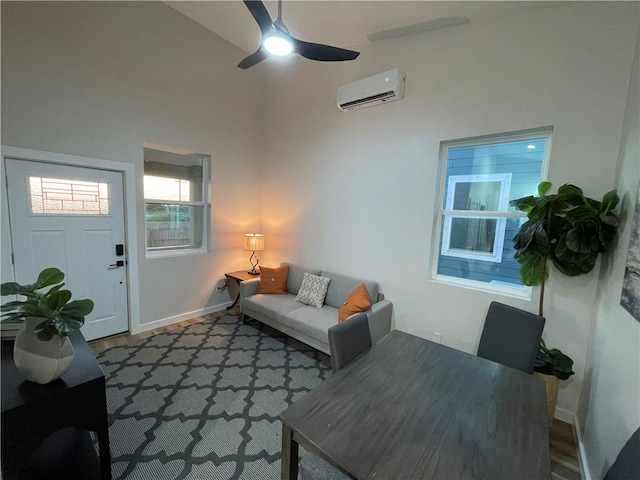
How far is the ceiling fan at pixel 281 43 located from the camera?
1613mm

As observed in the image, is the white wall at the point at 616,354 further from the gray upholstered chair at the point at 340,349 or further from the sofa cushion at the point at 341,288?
the sofa cushion at the point at 341,288

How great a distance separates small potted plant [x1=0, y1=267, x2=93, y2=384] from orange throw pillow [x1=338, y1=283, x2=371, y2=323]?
2.01m

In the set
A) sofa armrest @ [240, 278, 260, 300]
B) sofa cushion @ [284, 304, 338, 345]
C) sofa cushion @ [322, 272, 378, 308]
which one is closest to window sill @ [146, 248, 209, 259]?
sofa armrest @ [240, 278, 260, 300]

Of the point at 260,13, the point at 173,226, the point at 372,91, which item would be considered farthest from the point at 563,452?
the point at 173,226

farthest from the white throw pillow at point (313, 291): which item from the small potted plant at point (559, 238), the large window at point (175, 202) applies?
the small potted plant at point (559, 238)

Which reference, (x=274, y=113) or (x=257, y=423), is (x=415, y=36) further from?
(x=257, y=423)

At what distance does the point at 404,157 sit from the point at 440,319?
1.70m

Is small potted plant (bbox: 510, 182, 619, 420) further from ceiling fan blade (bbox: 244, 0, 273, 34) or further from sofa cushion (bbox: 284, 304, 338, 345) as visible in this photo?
ceiling fan blade (bbox: 244, 0, 273, 34)

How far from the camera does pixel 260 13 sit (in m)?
1.61

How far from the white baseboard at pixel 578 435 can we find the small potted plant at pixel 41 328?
294 cm

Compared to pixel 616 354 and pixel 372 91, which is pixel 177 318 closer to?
pixel 372 91

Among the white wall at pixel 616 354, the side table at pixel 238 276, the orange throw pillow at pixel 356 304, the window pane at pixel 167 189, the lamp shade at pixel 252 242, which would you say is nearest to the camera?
the white wall at pixel 616 354

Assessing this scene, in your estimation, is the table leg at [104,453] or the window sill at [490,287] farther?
the window sill at [490,287]

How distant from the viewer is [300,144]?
12.2 ft
